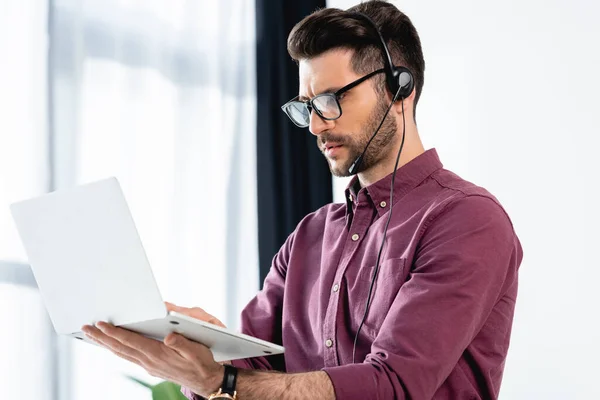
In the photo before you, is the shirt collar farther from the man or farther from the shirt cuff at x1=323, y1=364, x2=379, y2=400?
the shirt cuff at x1=323, y1=364, x2=379, y2=400

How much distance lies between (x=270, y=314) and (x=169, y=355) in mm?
506

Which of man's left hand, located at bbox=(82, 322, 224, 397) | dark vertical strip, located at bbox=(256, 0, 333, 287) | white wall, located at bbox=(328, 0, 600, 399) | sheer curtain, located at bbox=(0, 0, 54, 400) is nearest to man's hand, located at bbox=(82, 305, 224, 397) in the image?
man's left hand, located at bbox=(82, 322, 224, 397)

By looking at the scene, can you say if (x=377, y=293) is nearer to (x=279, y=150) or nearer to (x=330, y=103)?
(x=330, y=103)

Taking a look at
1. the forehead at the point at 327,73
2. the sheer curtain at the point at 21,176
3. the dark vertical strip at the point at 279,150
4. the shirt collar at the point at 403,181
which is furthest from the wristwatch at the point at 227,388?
the dark vertical strip at the point at 279,150

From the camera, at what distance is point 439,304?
4.78 feet

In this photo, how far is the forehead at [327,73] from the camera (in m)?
1.78

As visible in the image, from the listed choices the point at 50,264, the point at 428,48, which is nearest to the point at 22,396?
the point at 50,264

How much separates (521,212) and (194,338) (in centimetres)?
140

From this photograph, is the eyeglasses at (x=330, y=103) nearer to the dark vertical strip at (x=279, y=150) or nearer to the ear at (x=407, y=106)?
the ear at (x=407, y=106)

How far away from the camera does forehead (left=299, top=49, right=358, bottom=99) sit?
5.84 ft

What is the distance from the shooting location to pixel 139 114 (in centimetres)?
269

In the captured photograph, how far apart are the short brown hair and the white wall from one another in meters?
0.67

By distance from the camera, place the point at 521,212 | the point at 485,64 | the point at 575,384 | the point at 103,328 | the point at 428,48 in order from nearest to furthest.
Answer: the point at 103,328
the point at 575,384
the point at 521,212
the point at 485,64
the point at 428,48

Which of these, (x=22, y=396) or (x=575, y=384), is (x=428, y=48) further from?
(x=22, y=396)
